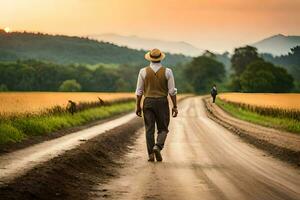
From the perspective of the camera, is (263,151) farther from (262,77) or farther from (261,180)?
(262,77)

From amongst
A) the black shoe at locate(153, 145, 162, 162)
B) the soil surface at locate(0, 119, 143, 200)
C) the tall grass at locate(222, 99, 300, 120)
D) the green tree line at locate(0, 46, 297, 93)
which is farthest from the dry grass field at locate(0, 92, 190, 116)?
the green tree line at locate(0, 46, 297, 93)

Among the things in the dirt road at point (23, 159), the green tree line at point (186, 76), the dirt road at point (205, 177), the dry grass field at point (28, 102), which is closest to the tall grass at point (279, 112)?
the dry grass field at point (28, 102)

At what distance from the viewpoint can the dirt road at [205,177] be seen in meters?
9.34

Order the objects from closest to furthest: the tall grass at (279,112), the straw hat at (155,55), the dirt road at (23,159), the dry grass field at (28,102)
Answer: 1. the dirt road at (23,159)
2. the straw hat at (155,55)
3. the dry grass field at (28,102)
4. the tall grass at (279,112)

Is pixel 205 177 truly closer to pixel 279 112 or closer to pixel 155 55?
pixel 155 55

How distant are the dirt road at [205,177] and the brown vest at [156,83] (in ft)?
5.50

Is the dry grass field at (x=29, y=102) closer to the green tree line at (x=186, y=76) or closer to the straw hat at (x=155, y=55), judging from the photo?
the straw hat at (x=155, y=55)

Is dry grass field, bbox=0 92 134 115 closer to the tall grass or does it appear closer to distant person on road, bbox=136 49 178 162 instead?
distant person on road, bbox=136 49 178 162

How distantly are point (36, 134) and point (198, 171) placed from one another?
11471 mm

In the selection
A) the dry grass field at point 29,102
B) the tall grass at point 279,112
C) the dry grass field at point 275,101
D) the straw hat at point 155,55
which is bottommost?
the tall grass at point 279,112

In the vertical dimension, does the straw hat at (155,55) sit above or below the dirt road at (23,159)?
above

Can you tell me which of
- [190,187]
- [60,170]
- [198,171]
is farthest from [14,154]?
[190,187]

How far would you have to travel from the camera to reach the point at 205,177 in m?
11.5

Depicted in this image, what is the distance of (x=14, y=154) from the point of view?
14188 mm
